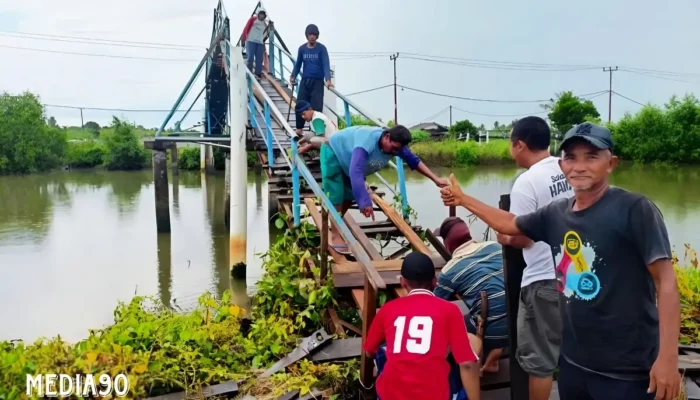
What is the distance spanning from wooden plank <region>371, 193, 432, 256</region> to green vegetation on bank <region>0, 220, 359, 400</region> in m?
0.83

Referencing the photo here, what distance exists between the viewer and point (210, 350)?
402 cm

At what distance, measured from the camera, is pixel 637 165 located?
25.7 m

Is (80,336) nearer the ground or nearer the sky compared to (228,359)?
nearer the ground

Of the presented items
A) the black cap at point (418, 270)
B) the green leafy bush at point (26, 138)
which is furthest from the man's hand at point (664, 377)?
the green leafy bush at point (26, 138)

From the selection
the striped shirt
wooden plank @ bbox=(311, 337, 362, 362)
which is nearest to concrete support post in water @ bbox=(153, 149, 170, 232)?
wooden plank @ bbox=(311, 337, 362, 362)

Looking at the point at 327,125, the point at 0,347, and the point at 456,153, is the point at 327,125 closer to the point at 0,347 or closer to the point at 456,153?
the point at 0,347

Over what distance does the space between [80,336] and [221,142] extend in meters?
6.32

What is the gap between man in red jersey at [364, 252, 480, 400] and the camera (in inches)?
94.3

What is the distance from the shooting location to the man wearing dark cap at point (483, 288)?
9.92 ft

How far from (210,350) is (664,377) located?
3.07m

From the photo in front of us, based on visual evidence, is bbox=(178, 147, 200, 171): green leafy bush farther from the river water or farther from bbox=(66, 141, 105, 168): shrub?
the river water

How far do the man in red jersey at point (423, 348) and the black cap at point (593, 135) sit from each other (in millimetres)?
905

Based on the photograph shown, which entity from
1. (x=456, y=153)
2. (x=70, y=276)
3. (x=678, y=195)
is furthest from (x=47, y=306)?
(x=456, y=153)

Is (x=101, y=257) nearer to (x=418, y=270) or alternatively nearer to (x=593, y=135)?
(x=418, y=270)
